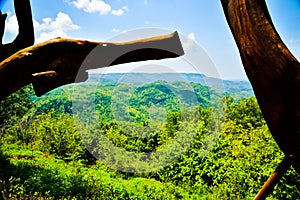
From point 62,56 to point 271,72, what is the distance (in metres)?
0.85

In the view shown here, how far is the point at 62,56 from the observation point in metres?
1.22

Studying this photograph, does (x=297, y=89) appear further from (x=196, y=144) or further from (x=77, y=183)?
(x=196, y=144)

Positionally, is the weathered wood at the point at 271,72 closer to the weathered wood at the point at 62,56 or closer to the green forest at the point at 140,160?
the weathered wood at the point at 62,56

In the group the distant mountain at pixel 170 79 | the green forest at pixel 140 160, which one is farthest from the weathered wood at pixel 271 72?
the green forest at pixel 140 160

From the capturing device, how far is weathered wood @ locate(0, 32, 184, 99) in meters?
1.19

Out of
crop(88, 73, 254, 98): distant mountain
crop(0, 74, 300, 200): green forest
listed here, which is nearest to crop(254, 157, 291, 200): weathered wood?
crop(88, 73, 254, 98): distant mountain

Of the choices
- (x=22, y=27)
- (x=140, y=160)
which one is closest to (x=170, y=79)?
(x=140, y=160)

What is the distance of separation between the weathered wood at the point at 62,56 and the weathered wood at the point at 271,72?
1.76ft

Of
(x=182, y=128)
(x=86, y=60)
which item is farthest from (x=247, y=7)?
(x=182, y=128)

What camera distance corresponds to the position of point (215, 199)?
716 centimetres

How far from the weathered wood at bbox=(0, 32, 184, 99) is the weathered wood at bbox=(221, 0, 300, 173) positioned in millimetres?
538

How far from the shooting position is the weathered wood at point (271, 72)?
61cm

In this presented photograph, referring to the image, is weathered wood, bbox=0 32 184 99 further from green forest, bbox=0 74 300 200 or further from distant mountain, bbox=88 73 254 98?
green forest, bbox=0 74 300 200

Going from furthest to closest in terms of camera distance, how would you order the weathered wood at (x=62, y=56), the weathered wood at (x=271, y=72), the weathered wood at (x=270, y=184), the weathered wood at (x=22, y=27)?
1. the weathered wood at (x=22, y=27)
2. the weathered wood at (x=62, y=56)
3. the weathered wood at (x=270, y=184)
4. the weathered wood at (x=271, y=72)
